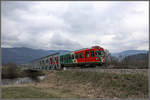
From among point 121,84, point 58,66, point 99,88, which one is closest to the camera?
point 121,84

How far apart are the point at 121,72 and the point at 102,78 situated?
2.38 metres

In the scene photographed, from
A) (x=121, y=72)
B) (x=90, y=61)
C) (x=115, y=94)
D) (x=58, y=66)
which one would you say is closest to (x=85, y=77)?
(x=90, y=61)

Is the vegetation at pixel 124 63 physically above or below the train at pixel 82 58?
below

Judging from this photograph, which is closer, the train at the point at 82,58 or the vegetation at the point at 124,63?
the train at the point at 82,58

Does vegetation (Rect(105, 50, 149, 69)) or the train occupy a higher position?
the train

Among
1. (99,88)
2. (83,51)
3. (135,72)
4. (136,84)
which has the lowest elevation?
(99,88)

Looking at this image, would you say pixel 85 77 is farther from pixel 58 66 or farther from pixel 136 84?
pixel 58 66

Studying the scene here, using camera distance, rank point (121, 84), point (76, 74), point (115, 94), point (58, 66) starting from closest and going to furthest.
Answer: point (115, 94) < point (121, 84) < point (76, 74) < point (58, 66)

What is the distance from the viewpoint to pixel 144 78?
12.3m

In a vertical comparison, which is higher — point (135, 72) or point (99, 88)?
point (135, 72)

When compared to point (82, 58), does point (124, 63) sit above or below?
below

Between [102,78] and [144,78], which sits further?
[102,78]

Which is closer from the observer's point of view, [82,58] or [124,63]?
[82,58]

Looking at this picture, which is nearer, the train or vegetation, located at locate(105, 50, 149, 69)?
the train
